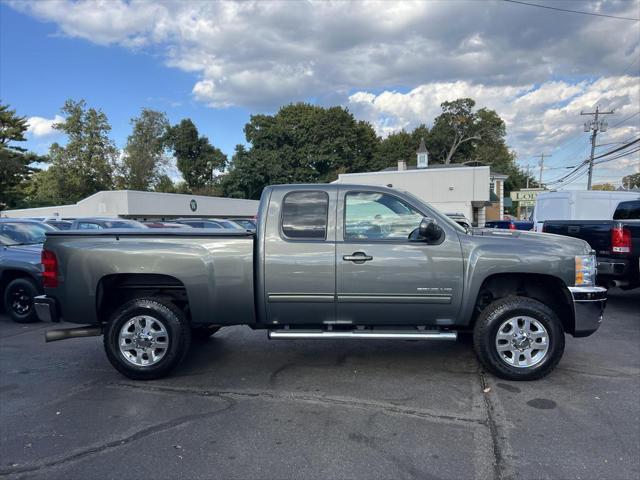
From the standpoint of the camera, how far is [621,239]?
7.29m

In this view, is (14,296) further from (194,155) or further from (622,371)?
(194,155)

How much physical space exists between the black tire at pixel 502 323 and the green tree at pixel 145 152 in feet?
181

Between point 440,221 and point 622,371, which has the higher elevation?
point 440,221

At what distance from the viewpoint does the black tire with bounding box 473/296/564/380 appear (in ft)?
14.8

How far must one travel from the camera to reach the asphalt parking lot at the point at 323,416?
3.16m

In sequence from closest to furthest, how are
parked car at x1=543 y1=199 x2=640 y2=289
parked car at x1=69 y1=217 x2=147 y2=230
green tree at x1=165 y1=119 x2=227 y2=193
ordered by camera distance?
parked car at x1=543 y1=199 x2=640 y2=289 < parked car at x1=69 y1=217 x2=147 y2=230 < green tree at x1=165 y1=119 x2=227 y2=193

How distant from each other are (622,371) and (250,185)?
171ft

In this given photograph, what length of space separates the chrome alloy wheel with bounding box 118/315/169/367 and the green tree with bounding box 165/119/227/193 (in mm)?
60811

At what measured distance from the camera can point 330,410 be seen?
401 cm

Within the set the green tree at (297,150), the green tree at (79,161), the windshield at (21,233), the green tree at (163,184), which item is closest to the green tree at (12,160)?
the green tree at (79,161)

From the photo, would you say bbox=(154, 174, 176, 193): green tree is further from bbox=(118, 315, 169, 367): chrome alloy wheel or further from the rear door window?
the rear door window

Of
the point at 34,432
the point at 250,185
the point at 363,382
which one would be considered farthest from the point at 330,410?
the point at 250,185

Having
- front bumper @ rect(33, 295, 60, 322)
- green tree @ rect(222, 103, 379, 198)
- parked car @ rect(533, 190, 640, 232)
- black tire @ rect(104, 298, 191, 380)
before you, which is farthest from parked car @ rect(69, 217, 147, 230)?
green tree @ rect(222, 103, 379, 198)

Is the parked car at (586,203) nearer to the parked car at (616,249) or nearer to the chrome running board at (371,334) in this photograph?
the parked car at (616,249)
